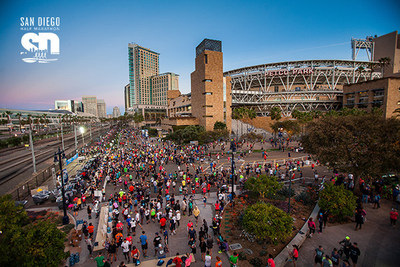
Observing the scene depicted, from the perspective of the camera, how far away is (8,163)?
33500 mm

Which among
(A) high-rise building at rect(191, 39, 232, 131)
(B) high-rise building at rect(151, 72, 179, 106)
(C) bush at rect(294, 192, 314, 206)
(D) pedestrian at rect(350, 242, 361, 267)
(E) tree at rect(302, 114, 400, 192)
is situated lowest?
(C) bush at rect(294, 192, 314, 206)

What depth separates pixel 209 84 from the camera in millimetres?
57625

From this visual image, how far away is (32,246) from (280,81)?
97463mm

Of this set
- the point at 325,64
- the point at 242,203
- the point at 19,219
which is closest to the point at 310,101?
the point at 325,64

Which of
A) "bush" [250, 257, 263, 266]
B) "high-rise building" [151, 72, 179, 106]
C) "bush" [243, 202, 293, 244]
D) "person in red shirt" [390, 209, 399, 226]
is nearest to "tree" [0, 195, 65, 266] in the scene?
"bush" [250, 257, 263, 266]

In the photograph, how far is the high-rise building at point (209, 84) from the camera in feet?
187

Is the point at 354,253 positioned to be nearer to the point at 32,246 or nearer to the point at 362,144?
the point at 362,144

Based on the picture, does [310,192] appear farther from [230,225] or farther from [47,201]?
[47,201]

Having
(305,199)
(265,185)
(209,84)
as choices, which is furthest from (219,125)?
(265,185)

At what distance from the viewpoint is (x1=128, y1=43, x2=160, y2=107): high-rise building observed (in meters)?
163

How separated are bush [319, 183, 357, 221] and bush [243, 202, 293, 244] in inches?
178

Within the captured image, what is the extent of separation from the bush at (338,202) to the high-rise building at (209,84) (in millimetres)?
46605

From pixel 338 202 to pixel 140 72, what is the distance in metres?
175

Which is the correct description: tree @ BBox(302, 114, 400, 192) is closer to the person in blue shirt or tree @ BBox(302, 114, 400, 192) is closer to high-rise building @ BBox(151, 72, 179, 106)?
the person in blue shirt
